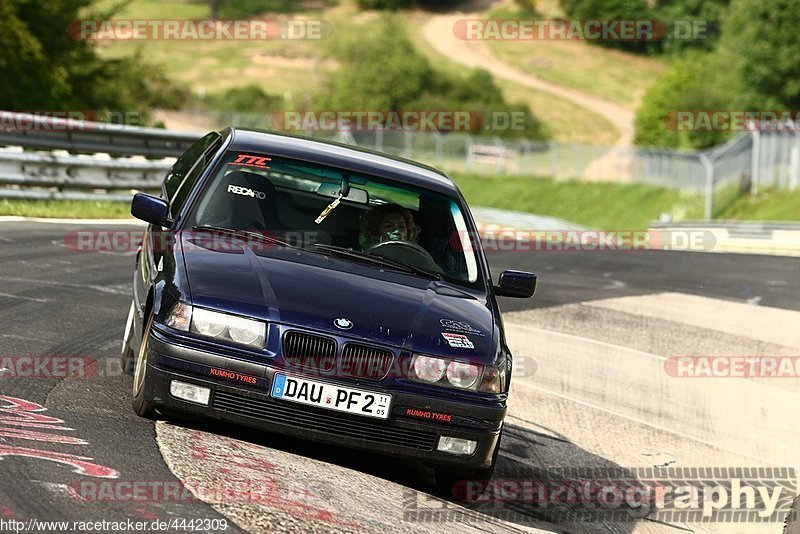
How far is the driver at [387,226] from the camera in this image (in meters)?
7.32

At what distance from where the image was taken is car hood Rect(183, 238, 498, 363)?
6039 millimetres

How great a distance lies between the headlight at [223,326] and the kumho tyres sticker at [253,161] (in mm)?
1653

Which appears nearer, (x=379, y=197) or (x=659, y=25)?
(x=379, y=197)

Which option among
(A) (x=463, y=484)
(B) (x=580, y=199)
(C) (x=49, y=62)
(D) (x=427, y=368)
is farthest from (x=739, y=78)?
(D) (x=427, y=368)

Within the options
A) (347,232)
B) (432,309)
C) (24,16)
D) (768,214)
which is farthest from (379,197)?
(768,214)

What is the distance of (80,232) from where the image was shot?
1483 cm

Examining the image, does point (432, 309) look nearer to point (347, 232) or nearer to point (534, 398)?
point (347, 232)

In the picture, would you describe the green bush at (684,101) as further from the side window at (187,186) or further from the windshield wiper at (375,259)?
the windshield wiper at (375,259)

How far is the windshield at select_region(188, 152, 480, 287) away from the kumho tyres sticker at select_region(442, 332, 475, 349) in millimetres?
874

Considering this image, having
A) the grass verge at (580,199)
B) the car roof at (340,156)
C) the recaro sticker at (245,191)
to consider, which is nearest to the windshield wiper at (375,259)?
the recaro sticker at (245,191)

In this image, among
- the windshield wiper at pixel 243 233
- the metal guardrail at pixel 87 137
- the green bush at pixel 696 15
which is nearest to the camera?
the windshield wiper at pixel 243 233

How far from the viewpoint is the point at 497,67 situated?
102 meters

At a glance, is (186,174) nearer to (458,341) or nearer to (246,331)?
(246,331)

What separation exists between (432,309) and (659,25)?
10089 cm
